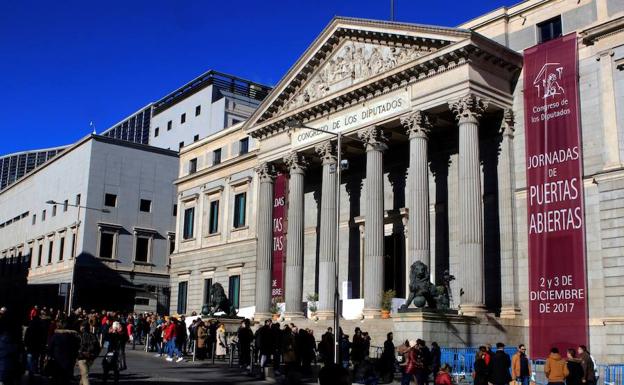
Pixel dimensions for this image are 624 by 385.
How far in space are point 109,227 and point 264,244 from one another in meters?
25.2

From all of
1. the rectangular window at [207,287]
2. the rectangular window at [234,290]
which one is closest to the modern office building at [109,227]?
the rectangular window at [207,287]

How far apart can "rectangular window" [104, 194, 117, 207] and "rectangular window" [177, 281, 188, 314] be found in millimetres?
11999

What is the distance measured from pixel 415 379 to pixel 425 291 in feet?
28.5

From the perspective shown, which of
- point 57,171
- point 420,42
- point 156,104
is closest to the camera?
point 420,42

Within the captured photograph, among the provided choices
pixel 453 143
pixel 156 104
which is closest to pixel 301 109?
pixel 453 143

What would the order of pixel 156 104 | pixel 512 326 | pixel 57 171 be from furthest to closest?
pixel 156 104 → pixel 57 171 → pixel 512 326

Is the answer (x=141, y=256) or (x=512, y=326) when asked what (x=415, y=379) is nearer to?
(x=512, y=326)

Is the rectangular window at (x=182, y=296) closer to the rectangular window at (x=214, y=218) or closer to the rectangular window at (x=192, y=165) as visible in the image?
the rectangular window at (x=214, y=218)

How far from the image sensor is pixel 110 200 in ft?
200

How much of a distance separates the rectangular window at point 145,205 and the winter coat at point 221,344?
34.3 meters

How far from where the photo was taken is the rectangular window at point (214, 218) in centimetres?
5075

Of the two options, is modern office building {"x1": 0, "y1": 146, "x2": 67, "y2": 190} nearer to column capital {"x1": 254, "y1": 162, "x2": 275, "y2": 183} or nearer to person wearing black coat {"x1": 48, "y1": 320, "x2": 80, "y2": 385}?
column capital {"x1": 254, "y1": 162, "x2": 275, "y2": 183}

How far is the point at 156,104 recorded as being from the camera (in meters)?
80.0

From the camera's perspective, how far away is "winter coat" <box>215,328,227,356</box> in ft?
97.3
